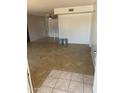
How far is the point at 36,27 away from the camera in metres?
9.82

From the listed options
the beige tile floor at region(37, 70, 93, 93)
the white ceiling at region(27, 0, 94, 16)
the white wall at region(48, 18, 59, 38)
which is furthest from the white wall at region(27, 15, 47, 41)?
the beige tile floor at region(37, 70, 93, 93)

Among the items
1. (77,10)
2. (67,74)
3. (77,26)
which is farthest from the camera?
(77,26)

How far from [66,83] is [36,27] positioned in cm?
831

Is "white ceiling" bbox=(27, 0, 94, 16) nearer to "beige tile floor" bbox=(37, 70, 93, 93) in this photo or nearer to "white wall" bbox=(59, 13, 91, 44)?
"white wall" bbox=(59, 13, 91, 44)

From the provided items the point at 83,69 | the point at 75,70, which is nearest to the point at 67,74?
the point at 75,70

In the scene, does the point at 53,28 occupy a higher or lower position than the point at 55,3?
lower

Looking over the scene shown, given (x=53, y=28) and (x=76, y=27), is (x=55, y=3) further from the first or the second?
(x=53, y=28)

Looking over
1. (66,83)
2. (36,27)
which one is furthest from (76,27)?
(66,83)

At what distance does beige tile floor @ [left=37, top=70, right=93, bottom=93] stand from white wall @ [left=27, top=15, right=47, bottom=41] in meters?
6.75

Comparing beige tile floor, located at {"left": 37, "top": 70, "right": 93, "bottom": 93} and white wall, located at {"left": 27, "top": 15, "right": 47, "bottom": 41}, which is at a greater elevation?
white wall, located at {"left": 27, "top": 15, "right": 47, "bottom": 41}

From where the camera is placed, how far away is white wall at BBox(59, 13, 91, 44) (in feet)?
22.0
